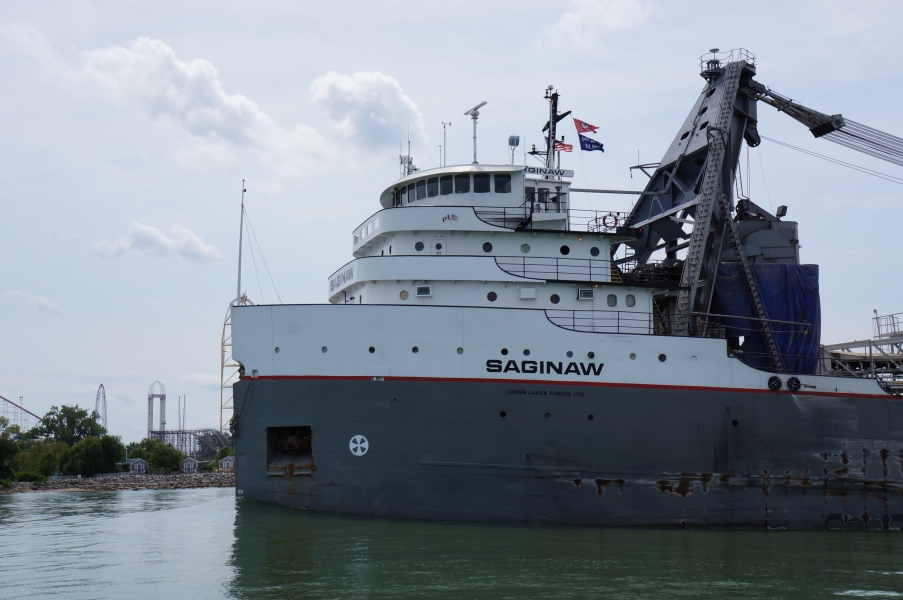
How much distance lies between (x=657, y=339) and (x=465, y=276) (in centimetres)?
425

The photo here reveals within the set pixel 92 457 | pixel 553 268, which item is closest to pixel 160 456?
pixel 92 457

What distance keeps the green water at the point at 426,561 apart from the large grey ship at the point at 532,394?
664 millimetres

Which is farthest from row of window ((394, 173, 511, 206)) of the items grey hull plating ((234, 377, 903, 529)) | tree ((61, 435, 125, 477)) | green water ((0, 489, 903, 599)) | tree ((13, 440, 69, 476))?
tree ((61, 435, 125, 477))

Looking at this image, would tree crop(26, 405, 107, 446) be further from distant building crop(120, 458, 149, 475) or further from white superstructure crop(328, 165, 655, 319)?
white superstructure crop(328, 165, 655, 319)

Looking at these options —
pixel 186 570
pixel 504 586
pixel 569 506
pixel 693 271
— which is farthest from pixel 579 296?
pixel 186 570

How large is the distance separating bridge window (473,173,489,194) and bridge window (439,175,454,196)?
0.57 meters

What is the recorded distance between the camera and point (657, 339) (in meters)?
16.8

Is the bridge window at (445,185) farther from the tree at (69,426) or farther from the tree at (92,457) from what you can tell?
the tree at (69,426)

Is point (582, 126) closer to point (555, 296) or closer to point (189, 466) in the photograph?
point (555, 296)

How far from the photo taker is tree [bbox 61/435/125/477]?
180 feet

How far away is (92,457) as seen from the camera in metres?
55.2

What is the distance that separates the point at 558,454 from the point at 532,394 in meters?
1.30

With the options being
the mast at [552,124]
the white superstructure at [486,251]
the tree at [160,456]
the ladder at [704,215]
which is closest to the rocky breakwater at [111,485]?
the tree at [160,456]

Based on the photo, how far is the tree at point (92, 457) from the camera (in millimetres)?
54750
